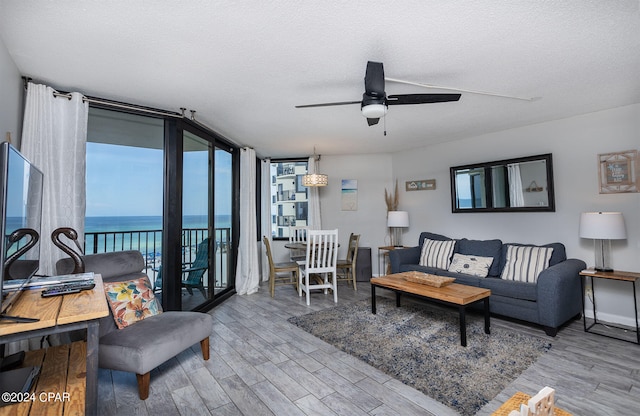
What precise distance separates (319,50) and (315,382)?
2446 millimetres

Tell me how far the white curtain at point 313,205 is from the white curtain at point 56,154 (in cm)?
Answer: 364

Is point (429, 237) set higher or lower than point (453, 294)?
higher

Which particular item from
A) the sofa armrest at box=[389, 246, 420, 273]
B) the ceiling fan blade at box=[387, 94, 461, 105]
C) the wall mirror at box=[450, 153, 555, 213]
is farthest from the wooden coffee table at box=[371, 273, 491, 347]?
the ceiling fan blade at box=[387, 94, 461, 105]

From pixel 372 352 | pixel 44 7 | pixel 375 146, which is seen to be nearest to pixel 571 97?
pixel 375 146

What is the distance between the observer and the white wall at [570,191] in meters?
3.17

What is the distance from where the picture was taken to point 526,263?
11.4ft

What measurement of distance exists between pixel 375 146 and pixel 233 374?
4.10 metres

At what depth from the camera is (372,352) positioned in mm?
2576

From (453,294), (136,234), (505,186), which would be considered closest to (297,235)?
(136,234)

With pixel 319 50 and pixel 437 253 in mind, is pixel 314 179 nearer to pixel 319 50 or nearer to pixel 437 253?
pixel 437 253

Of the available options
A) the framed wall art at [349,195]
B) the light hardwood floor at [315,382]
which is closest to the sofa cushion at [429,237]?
the framed wall art at [349,195]

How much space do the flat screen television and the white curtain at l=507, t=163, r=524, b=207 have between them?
4.86 m
